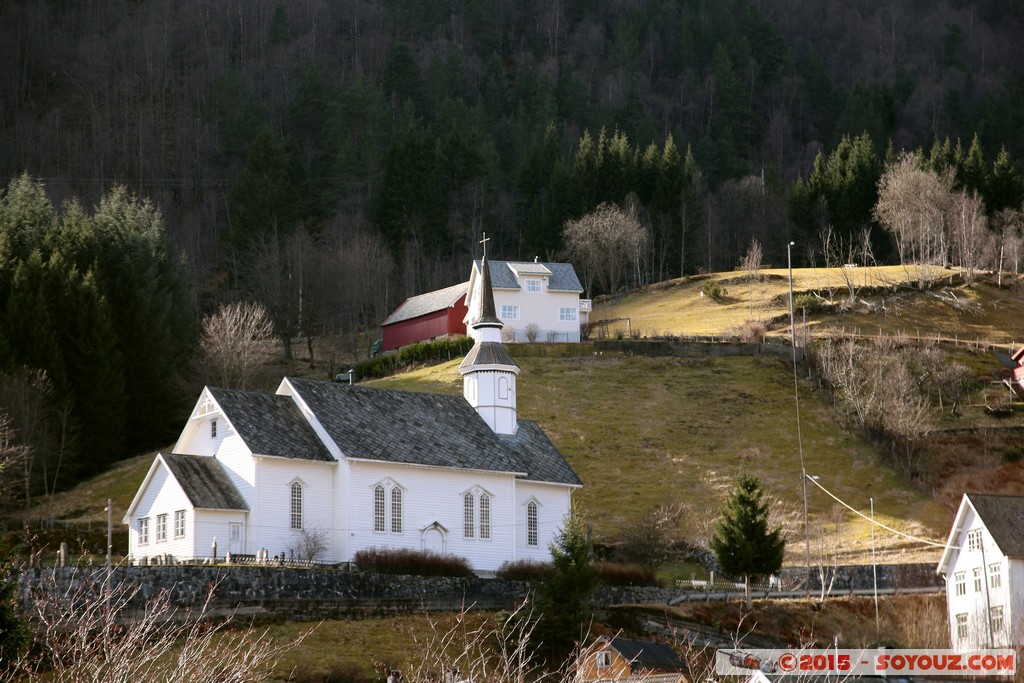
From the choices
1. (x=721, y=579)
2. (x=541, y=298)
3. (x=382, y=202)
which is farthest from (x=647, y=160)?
(x=721, y=579)

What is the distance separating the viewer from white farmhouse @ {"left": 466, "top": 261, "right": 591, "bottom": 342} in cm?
8488

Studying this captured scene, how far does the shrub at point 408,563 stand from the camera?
47.0m

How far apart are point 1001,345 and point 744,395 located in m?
19.8

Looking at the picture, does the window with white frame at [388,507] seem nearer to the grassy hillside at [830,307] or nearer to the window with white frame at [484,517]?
the window with white frame at [484,517]

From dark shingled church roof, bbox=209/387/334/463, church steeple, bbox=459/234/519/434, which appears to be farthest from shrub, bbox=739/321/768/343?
dark shingled church roof, bbox=209/387/334/463

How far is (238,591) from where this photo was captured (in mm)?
40656

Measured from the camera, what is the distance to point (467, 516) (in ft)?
171

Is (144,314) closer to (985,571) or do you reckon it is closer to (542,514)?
(542,514)

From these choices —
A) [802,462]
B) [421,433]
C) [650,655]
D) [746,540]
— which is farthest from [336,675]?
[802,462]

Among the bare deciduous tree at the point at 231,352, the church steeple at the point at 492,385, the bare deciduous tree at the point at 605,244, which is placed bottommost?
the church steeple at the point at 492,385

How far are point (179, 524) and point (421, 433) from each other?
1037 centimetres

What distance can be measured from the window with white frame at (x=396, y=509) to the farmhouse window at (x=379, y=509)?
0.41 m

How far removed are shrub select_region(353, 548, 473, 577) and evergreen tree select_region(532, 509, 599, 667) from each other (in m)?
5.17

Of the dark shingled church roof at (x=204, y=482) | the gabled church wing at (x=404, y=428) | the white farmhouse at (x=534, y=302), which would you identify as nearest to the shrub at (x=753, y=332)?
the white farmhouse at (x=534, y=302)
